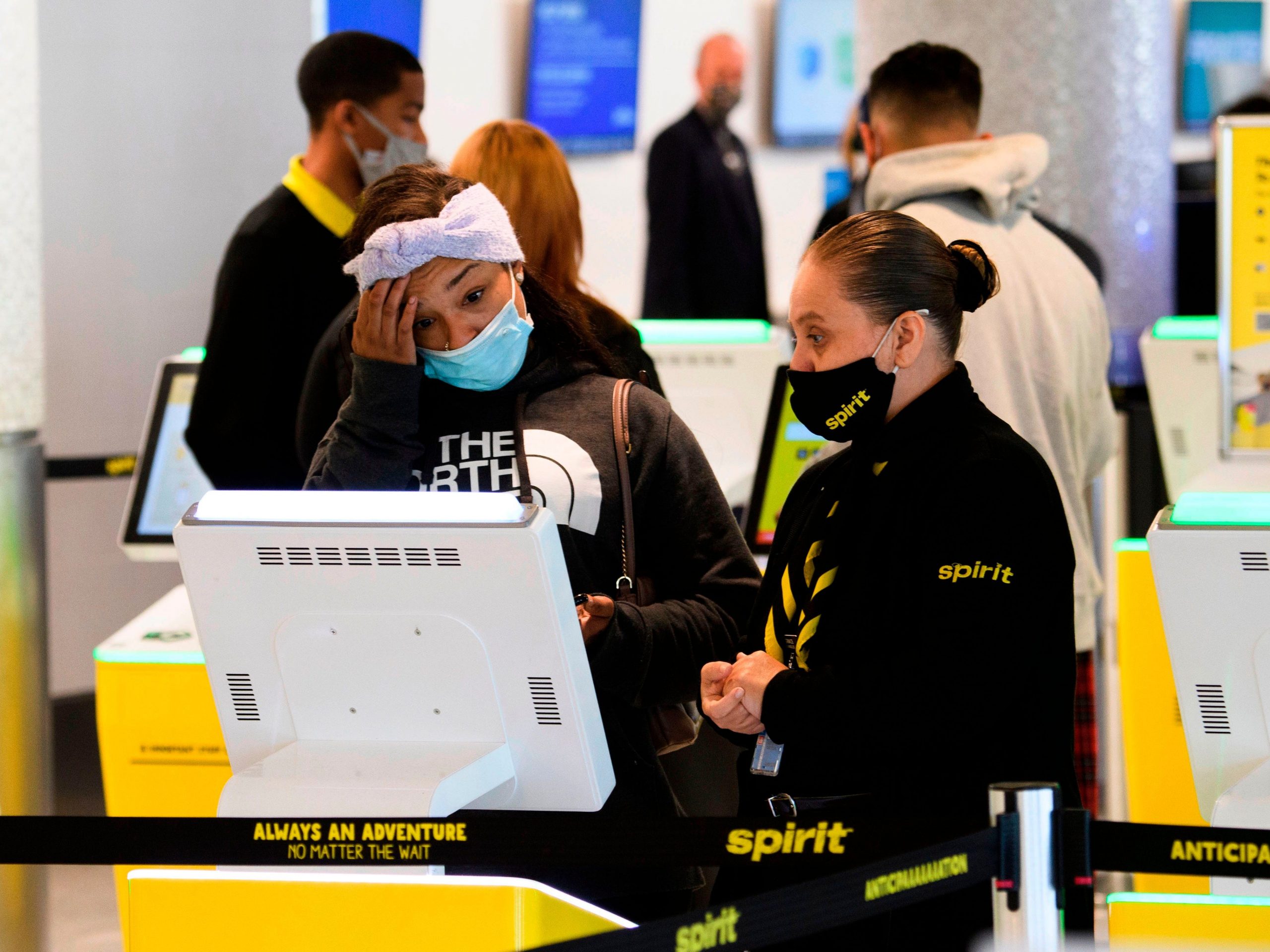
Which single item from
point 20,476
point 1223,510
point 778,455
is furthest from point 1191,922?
point 20,476

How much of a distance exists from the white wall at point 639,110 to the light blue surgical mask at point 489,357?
5.78m

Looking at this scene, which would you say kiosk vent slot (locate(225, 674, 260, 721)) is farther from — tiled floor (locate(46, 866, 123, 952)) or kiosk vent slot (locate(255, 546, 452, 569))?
tiled floor (locate(46, 866, 123, 952))

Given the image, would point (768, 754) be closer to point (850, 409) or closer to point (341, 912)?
point (850, 409)

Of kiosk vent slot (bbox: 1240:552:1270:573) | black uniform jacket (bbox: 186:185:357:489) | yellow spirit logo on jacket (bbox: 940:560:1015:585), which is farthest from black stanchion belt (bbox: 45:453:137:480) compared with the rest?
kiosk vent slot (bbox: 1240:552:1270:573)

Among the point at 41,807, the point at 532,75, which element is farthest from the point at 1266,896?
the point at 532,75

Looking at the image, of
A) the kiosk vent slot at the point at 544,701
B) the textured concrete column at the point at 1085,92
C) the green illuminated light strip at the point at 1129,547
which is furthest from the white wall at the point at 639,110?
A: the kiosk vent slot at the point at 544,701

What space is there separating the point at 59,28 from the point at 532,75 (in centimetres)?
344

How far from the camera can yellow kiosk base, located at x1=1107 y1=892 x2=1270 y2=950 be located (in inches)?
57.3

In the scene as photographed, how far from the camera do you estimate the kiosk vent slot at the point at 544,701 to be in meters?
1.55

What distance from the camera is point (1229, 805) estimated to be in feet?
5.01

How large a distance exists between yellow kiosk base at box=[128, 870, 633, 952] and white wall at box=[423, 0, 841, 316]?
6.37m

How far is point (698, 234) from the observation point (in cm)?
676

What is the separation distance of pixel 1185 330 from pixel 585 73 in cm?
552

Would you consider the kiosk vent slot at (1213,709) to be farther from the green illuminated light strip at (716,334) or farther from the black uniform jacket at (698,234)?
the black uniform jacket at (698,234)
